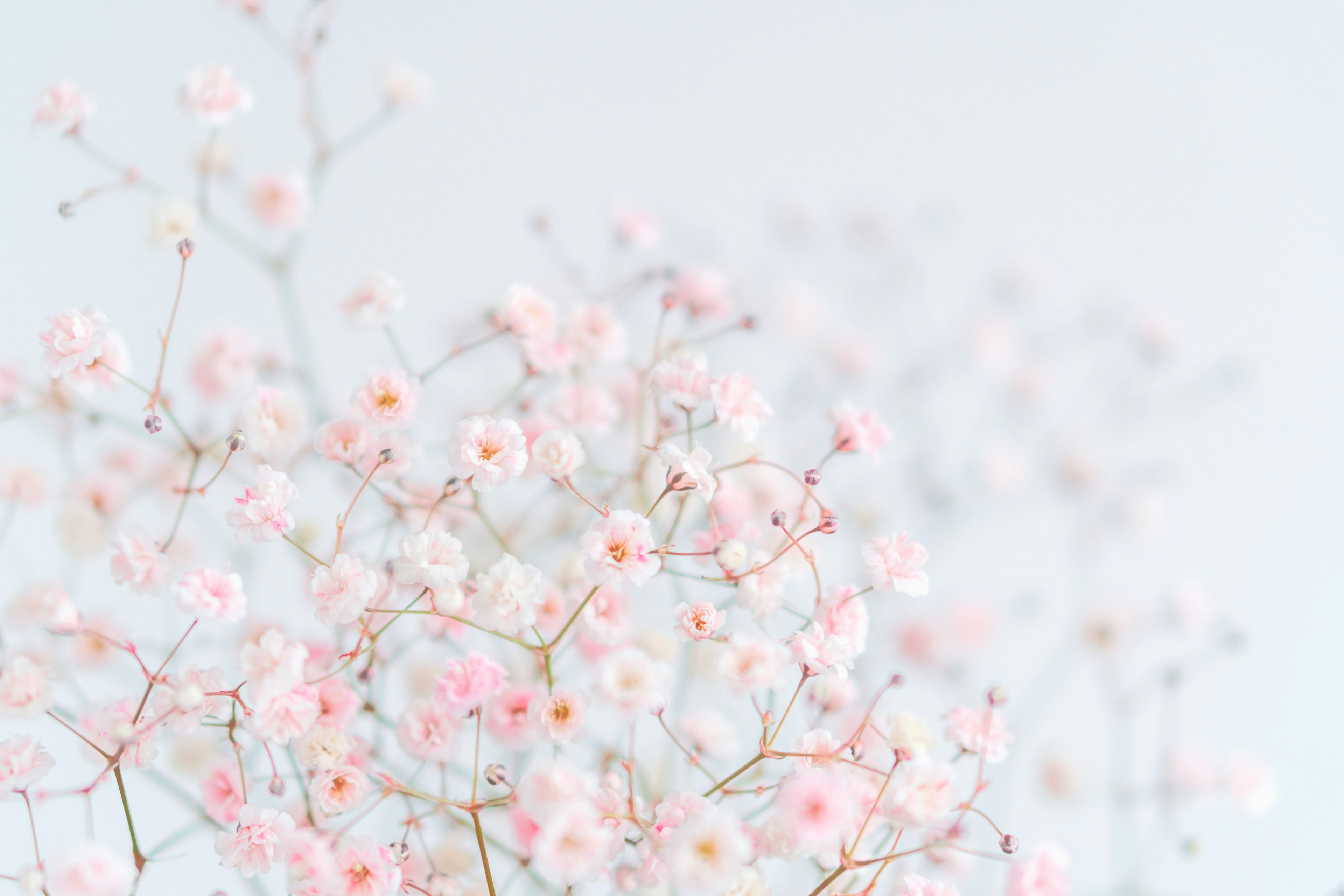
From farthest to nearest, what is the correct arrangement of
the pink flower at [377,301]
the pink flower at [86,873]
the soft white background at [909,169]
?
the soft white background at [909,169] → the pink flower at [377,301] → the pink flower at [86,873]

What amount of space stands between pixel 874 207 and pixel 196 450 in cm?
53

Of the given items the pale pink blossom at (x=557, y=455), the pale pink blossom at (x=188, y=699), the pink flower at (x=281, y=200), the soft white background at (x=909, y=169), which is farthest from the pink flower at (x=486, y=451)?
the soft white background at (x=909, y=169)

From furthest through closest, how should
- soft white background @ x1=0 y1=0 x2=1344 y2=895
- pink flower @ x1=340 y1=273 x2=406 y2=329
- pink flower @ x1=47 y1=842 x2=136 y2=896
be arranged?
soft white background @ x1=0 y1=0 x2=1344 y2=895
pink flower @ x1=340 y1=273 x2=406 y2=329
pink flower @ x1=47 y1=842 x2=136 y2=896

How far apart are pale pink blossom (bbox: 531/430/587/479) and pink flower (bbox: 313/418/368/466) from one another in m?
0.07

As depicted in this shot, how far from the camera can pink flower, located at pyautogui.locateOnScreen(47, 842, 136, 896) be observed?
27 cm

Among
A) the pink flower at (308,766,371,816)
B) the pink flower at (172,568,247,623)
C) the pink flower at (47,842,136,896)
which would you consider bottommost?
the pink flower at (47,842,136,896)

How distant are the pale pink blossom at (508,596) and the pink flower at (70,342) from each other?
18 cm

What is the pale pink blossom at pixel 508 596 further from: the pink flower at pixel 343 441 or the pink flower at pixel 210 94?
the pink flower at pixel 210 94

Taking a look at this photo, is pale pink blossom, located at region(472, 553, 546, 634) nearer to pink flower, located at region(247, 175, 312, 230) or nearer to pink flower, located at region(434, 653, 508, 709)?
pink flower, located at region(434, 653, 508, 709)

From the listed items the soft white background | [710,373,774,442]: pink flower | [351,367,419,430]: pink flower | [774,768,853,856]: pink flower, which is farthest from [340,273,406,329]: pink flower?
the soft white background

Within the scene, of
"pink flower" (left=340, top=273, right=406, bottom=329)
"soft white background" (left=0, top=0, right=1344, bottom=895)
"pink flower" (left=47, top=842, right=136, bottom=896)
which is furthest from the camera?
"soft white background" (left=0, top=0, right=1344, bottom=895)

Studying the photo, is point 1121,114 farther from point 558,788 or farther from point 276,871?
point 276,871

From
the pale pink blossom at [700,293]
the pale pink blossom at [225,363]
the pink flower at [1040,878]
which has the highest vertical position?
the pale pink blossom at [225,363]

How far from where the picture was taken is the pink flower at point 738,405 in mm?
344
